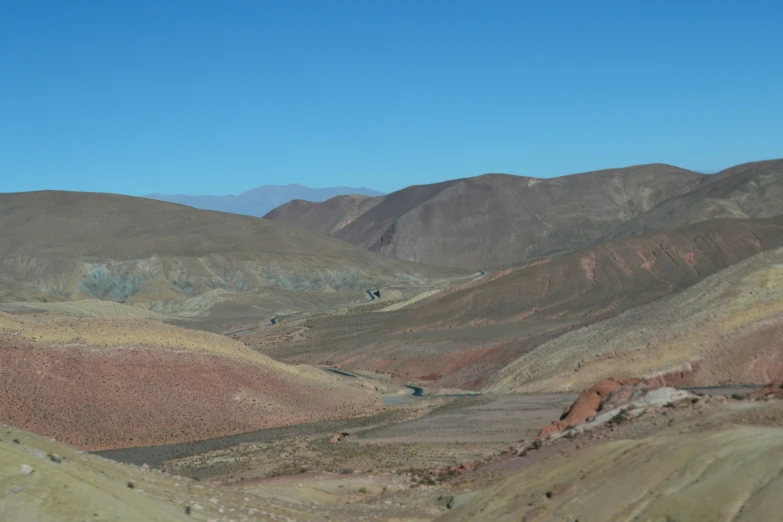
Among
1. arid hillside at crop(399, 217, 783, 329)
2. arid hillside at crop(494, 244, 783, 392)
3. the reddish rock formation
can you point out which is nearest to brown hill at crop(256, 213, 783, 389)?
arid hillside at crop(399, 217, 783, 329)

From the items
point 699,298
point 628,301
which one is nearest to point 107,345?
point 699,298

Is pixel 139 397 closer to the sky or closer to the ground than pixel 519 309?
closer to the ground

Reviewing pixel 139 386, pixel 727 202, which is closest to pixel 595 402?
pixel 139 386

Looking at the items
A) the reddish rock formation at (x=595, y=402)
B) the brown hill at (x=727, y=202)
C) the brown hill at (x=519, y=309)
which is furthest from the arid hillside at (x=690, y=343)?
the brown hill at (x=727, y=202)

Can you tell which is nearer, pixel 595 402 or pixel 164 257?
pixel 595 402

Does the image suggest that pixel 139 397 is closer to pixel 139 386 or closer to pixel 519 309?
pixel 139 386

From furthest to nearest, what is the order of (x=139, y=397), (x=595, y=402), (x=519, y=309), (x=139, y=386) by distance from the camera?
1. (x=519, y=309)
2. (x=139, y=386)
3. (x=139, y=397)
4. (x=595, y=402)

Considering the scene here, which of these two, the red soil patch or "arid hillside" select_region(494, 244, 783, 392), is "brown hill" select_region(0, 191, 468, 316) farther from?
the red soil patch
